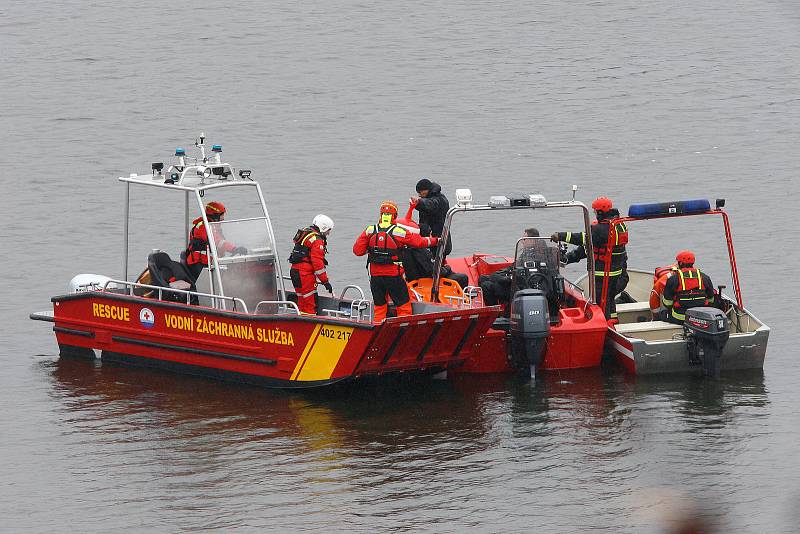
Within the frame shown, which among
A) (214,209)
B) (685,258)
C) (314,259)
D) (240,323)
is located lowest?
(240,323)

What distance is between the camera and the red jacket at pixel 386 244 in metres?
16.2

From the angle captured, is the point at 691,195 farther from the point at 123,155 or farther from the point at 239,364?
the point at 239,364

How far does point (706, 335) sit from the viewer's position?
648 inches

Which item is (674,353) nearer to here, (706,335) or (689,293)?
(706,335)

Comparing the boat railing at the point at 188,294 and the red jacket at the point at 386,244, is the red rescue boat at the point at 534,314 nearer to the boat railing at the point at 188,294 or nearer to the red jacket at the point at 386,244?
the red jacket at the point at 386,244

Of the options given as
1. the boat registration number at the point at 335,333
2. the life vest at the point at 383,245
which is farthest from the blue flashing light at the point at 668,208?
the boat registration number at the point at 335,333

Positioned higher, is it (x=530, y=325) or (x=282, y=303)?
(x=282, y=303)

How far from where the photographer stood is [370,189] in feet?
95.0

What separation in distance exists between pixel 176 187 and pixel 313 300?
206 centimetres

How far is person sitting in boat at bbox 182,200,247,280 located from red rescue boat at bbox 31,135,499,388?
0.04 m

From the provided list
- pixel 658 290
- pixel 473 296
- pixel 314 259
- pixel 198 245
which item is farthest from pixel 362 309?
pixel 658 290

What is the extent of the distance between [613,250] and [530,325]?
2011 mm

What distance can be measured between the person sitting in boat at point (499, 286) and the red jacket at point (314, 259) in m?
2.26

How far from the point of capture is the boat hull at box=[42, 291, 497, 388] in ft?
50.6
